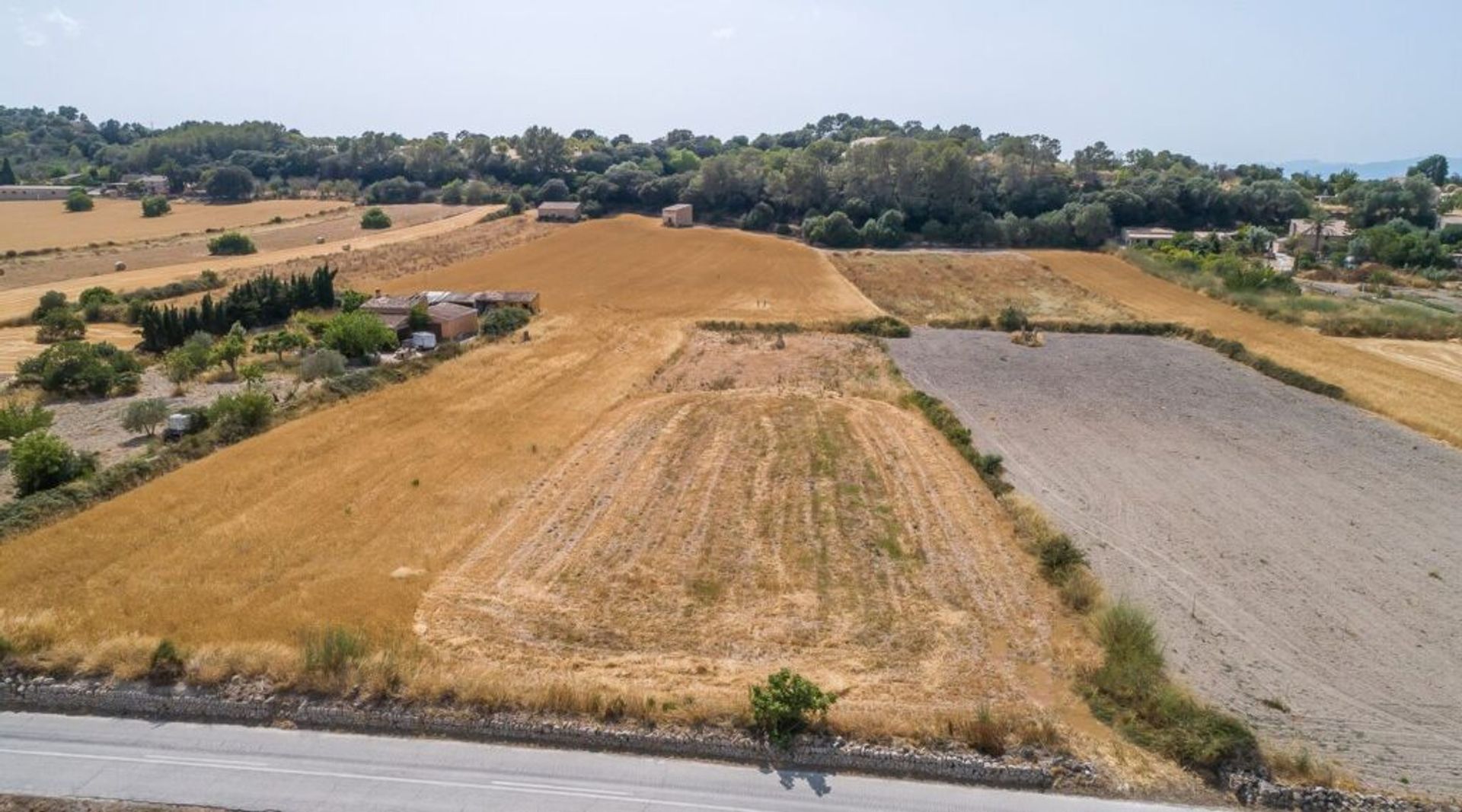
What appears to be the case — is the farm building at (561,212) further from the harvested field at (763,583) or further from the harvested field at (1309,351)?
the harvested field at (763,583)

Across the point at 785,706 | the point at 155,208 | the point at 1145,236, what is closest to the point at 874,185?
the point at 1145,236

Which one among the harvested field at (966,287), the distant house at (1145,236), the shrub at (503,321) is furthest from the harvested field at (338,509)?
the distant house at (1145,236)

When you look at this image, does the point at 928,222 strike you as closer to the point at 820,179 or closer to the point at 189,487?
the point at 820,179

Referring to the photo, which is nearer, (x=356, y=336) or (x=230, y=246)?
(x=356, y=336)

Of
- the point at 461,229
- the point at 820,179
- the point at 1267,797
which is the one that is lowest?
the point at 1267,797

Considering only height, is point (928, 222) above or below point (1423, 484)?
above

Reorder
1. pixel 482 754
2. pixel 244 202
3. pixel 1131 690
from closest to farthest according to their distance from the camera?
pixel 482 754 < pixel 1131 690 < pixel 244 202

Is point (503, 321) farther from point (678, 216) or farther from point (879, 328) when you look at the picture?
point (678, 216)

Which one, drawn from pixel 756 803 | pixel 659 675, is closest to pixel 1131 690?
pixel 756 803
